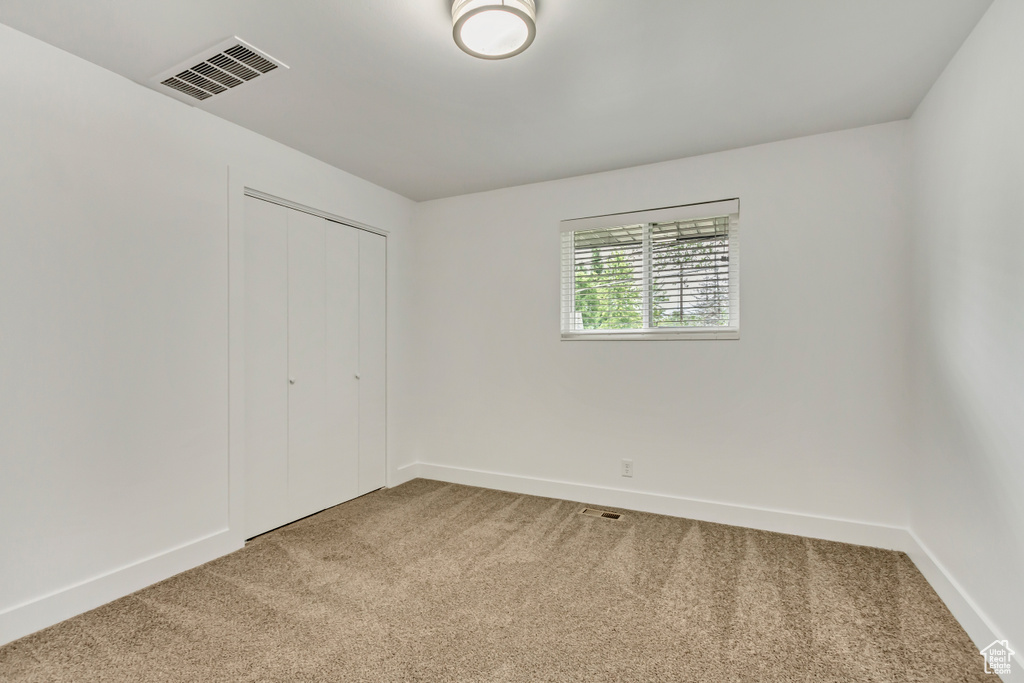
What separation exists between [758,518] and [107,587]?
3.59m

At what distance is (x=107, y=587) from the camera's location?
7.32ft

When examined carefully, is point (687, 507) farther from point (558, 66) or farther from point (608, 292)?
point (558, 66)

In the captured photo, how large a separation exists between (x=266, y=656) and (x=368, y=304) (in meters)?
2.56

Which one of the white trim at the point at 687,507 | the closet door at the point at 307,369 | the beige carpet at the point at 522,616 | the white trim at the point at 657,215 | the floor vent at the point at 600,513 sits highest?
the white trim at the point at 657,215

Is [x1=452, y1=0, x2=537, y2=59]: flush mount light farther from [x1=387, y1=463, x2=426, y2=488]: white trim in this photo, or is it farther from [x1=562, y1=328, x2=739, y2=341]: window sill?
[x1=387, y1=463, x2=426, y2=488]: white trim

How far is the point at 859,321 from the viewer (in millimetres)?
2869

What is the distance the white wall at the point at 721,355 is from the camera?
9.31 feet

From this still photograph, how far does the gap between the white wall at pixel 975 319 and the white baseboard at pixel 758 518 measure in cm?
6

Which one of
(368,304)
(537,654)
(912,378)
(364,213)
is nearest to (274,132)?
(364,213)

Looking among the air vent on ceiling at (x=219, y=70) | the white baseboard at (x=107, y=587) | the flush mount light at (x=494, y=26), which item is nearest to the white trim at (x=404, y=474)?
the white baseboard at (x=107, y=587)

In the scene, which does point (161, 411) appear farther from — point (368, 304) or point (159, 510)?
point (368, 304)

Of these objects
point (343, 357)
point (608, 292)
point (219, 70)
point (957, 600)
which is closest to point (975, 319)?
point (957, 600)

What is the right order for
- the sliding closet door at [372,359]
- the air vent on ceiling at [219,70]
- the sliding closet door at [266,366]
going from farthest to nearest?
the sliding closet door at [372,359] < the sliding closet door at [266,366] < the air vent on ceiling at [219,70]

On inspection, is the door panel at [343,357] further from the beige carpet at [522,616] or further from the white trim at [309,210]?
the beige carpet at [522,616]
